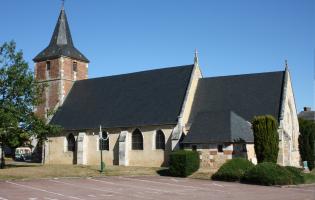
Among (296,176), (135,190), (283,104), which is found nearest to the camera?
(135,190)

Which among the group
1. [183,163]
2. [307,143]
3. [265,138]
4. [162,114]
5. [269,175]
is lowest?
[269,175]

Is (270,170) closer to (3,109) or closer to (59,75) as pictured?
(3,109)

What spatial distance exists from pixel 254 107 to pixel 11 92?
1848cm

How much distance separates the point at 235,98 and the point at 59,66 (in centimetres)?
1909

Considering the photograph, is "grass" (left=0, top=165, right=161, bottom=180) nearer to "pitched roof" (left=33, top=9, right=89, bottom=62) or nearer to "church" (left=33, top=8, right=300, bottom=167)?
"church" (left=33, top=8, right=300, bottom=167)

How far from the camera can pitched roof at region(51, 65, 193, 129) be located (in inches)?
1404

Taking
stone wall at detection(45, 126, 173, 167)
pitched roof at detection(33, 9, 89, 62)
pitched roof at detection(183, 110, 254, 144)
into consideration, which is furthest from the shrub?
pitched roof at detection(33, 9, 89, 62)

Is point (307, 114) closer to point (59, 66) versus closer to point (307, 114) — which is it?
point (307, 114)

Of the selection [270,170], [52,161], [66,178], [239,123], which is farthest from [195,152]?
[52,161]

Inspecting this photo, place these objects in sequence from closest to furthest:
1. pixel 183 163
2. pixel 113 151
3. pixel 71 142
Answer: pixel 183 163
pixel 113 151
pixel 71 142

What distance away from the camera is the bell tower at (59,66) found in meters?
43.9

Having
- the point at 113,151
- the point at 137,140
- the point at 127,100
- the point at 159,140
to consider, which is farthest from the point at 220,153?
the point at 127,100

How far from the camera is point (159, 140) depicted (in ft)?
114

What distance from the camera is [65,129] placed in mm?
39531
